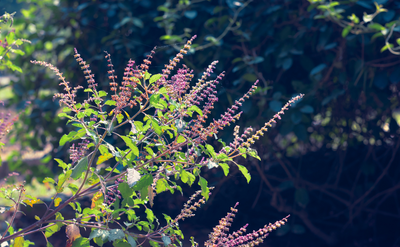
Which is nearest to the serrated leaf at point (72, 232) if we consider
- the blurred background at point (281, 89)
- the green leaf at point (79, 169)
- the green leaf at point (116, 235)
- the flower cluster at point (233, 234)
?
the green leaf at point (116, 235)

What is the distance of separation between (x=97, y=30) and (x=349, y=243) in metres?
2.58

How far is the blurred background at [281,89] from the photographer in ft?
7.45

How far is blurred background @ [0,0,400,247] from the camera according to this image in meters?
2.27

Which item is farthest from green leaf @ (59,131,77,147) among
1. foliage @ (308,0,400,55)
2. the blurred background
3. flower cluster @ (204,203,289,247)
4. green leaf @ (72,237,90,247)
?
foliage @ (308,0,400,55)

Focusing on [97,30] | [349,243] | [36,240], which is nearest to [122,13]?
[97,30]

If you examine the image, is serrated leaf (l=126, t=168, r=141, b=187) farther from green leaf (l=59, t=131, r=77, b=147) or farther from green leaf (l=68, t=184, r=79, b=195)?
green leaf (l=68, t=184, r=79, b=195)

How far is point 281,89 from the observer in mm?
2350

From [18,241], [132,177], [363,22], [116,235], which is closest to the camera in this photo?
[132,177]

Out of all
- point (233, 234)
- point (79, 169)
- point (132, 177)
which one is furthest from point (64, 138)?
point (233, 234)

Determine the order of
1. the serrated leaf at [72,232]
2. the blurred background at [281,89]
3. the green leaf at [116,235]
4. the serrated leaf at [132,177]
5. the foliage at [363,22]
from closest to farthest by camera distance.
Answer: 1. the serrated leaf at [132,177]
2. the green leaf at [116,235]
3. the serrated leaf at [72,232]
4. the foliage at [363,22]
5. the blurred background at [281,89]

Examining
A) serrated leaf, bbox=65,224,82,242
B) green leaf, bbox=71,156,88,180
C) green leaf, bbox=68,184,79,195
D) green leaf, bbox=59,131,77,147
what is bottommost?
serrated leaf, bbox=65,224,82,242

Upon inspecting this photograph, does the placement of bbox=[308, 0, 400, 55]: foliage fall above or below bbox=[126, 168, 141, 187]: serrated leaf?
below

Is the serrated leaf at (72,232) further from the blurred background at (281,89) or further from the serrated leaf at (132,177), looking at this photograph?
the blurred background at (281,89)

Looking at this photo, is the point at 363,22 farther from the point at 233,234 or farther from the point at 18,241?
the point at 18,241
